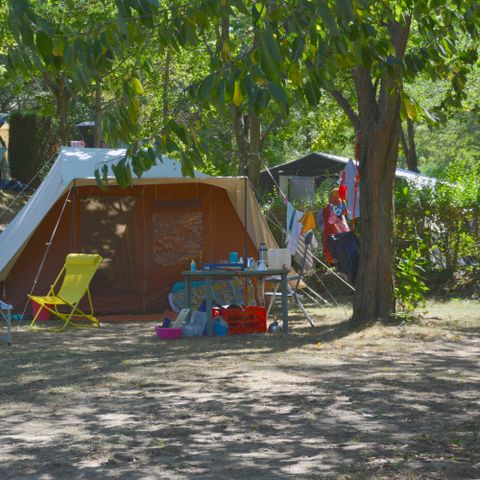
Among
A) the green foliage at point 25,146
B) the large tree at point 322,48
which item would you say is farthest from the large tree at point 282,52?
the green foliage at point 25,146

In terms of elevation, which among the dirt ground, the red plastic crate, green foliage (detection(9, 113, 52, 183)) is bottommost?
the dirt ground

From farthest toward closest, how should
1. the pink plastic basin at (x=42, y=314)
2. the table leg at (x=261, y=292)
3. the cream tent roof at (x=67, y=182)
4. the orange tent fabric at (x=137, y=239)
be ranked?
the orange tent fabric at (x=137, y=239)
the table leg at (x=261, y=292)
the pink plastic basin at (x=42, y=314)
the cream tent roof at (x=67, y=182)

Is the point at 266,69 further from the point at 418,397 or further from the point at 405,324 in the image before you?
the point at 405,324

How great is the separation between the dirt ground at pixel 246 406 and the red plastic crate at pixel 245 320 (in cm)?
29

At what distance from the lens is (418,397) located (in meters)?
6.41

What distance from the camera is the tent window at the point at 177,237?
1244cm

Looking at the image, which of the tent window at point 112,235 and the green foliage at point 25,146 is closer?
the tent window at point 112,235

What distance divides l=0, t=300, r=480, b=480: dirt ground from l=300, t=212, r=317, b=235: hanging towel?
1.96 meters

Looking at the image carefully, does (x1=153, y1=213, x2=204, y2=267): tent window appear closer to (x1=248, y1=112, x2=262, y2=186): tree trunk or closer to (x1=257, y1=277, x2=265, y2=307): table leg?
(x1=257, y1=277, x2=265, y2=307): table leg

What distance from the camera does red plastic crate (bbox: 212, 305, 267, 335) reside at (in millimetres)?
10129

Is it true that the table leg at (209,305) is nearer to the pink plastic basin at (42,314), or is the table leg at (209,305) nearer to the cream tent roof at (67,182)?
the cream tent roof at (67,182)

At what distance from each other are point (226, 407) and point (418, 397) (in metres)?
1.26

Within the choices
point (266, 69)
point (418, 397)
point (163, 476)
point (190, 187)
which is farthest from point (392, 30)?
point (163, 476)

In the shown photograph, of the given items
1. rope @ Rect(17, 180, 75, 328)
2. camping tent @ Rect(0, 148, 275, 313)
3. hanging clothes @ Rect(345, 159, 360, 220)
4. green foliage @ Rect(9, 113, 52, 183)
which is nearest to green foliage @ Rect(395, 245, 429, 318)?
hanging clothes @ Rect(345, 159, 360, 220)
